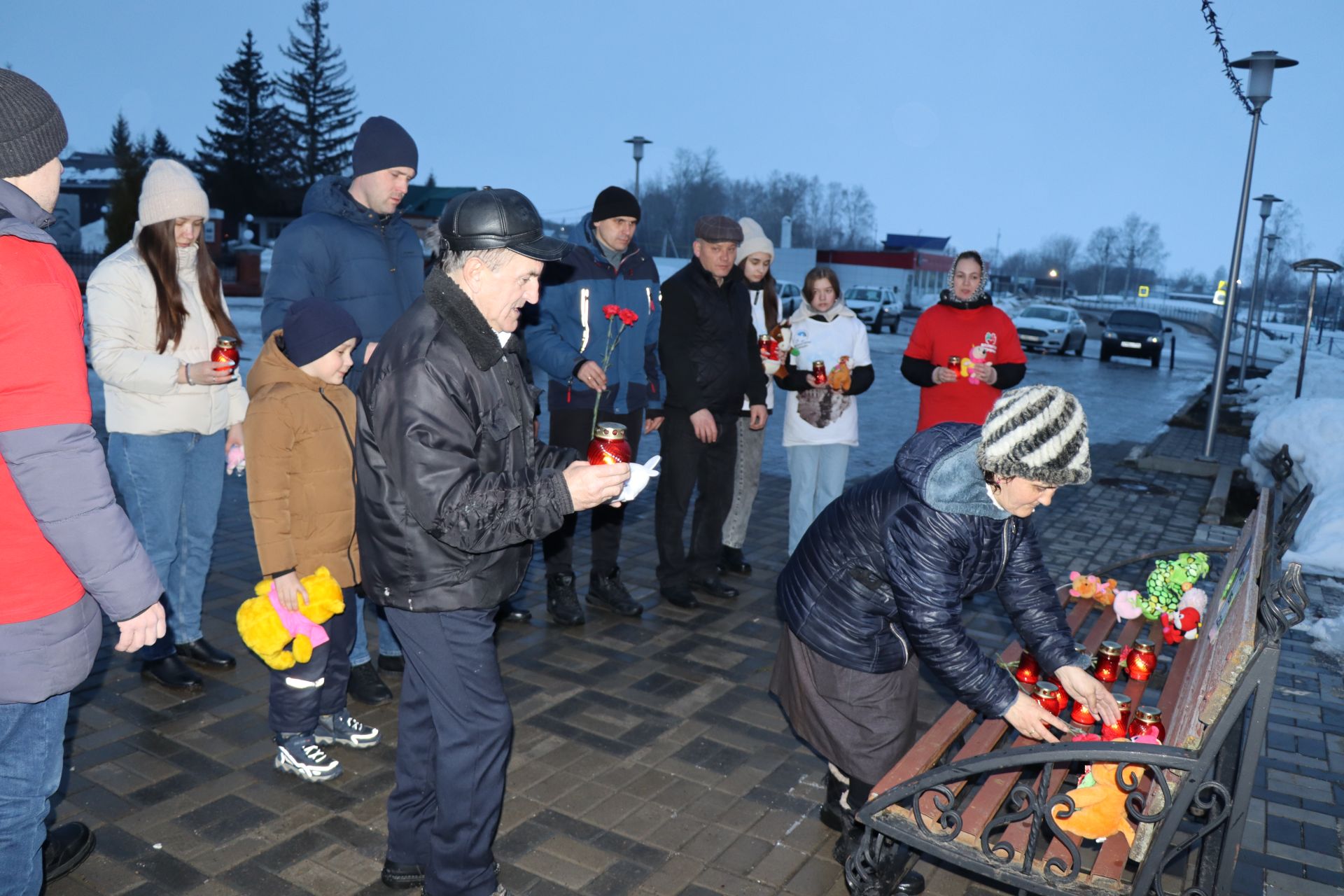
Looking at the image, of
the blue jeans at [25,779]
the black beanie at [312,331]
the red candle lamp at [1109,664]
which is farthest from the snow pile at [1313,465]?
the blue jeans at [25,779]

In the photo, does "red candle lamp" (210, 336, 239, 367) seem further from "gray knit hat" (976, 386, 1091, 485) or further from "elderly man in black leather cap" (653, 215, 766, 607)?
"gray knit hat" (976, 386, 1091, 485)

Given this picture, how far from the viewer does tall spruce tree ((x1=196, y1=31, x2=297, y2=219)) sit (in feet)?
184

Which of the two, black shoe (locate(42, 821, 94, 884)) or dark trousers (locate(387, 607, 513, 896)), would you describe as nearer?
dark trousers (locate(387, 607, 513, 896))

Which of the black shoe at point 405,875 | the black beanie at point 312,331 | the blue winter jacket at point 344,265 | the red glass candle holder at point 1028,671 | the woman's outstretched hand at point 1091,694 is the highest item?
the blue winter jacket at point 344,265

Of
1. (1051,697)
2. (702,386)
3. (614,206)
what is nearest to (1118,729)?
(1051,697)

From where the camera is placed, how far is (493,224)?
2.60 m

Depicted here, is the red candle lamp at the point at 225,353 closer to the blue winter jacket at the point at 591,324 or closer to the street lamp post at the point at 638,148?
the blue winter jacket at the point at 591,324

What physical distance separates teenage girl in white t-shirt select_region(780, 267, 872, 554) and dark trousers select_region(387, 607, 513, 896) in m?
3.57

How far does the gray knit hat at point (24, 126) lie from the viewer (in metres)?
2.19

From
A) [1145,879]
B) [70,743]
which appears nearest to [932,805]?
[1145,879]

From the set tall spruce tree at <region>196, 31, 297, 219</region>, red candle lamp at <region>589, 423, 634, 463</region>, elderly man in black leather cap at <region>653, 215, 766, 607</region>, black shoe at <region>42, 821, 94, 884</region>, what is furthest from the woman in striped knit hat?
tall spruce tree at <region>196, 31, 297, 219</region>

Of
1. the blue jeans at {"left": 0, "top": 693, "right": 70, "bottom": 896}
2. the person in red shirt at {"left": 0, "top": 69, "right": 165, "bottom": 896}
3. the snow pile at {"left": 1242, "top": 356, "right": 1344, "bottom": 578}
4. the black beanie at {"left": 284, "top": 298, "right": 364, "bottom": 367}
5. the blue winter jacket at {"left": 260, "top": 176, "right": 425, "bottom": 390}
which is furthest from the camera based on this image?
the snow pile at {"left": 1242, "top": 356, "right": 1344, "bottom": 578}

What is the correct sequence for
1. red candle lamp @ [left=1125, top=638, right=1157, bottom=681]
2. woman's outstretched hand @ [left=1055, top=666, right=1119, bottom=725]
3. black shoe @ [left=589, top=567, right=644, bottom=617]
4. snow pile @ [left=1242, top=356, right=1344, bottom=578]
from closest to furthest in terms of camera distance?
woman's outstretched hand @ [left=1055, top=666, right=1119, bottom=725] → red candle lamp @ [left=1125, top=638, right=1157, bottom=681] → black shoe @ [left=589, top=567, right=644, bottom=617] → snow pile @ [left=1242, top=356, right=1344, bottom=578]

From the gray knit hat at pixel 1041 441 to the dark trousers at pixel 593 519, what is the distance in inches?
112
